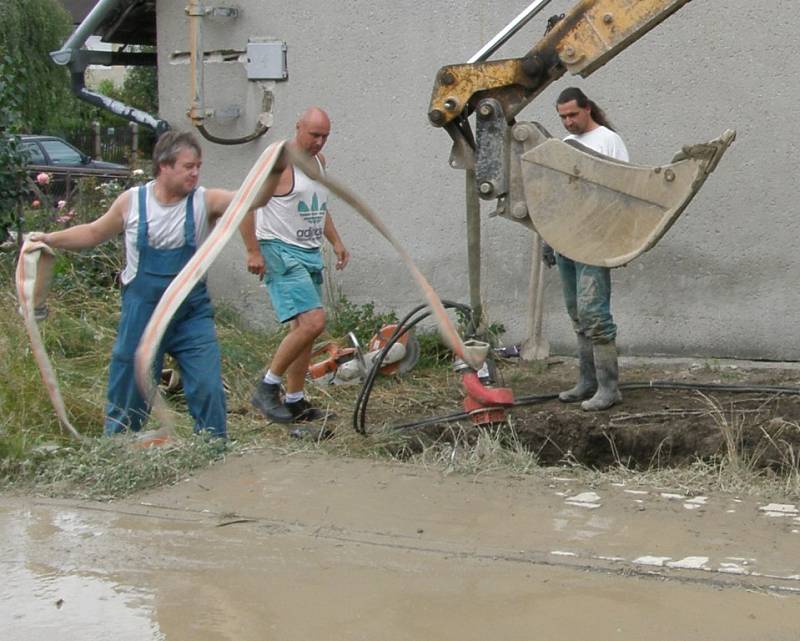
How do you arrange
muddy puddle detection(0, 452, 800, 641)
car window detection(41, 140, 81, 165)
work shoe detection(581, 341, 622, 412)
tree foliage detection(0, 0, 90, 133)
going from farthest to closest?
tree foliage detection(0, 0, 90, 133), car window detection(41, 140, 81, 165), work shoe detection(581, 341, 622, 412), muddy puddle detection(0, 452, 800, 641)

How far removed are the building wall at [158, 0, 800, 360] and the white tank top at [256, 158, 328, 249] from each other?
2213mm

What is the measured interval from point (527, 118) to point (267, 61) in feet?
6.85

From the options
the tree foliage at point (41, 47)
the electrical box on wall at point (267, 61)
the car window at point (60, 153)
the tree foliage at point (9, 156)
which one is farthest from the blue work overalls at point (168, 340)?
the tree foliage at point (41, 47)

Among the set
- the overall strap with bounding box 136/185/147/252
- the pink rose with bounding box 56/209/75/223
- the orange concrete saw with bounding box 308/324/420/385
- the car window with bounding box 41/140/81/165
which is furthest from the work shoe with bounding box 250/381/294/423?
the car window with bounding box 41/140/81/165

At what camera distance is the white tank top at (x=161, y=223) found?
6051 millimetres

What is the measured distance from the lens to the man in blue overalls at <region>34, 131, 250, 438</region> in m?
6.06

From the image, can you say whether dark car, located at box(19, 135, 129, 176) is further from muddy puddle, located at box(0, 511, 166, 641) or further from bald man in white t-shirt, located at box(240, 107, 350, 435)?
muddy puddle, located at box(0, 511, 166, 641)

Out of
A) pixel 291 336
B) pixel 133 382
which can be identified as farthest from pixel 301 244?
pixel 133 382

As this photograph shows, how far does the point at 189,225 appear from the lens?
6070 millimetres

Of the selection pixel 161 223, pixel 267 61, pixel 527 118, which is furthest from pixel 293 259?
pixel 267 61

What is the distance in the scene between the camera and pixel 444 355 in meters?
9.02

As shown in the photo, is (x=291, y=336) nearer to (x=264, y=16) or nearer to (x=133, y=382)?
(x=133, y=382)

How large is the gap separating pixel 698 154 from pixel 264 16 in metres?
4.64

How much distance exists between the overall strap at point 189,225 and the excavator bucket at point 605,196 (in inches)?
63.0
